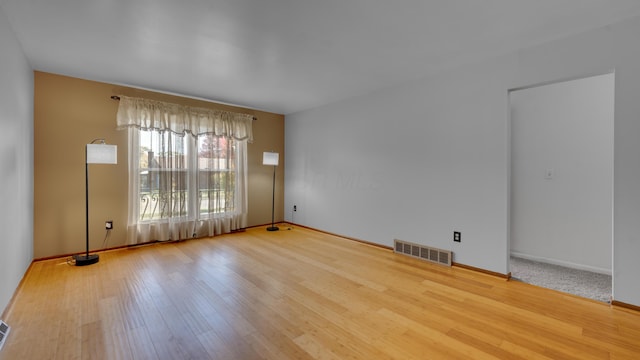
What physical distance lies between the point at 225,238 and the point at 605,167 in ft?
17.3

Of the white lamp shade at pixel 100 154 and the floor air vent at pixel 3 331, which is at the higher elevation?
the white lamp shade at pixel 100 154

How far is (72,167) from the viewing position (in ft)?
11.7

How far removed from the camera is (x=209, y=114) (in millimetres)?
4727

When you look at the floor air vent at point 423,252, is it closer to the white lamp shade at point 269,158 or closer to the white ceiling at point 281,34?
the white ceiling at point 281,34

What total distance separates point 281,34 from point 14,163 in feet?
8.95

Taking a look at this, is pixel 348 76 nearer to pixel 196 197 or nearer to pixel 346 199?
pixel 346 199

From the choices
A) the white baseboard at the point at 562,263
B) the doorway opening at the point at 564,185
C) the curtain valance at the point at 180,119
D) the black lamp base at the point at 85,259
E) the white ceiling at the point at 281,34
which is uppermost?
the white ceiling at the point at 281,34

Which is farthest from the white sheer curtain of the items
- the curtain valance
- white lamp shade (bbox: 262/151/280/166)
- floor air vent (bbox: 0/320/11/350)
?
floor air vent (bbox: 0/320/11/350)

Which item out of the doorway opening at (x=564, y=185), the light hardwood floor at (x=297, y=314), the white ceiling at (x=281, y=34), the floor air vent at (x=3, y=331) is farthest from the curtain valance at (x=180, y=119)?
the doorway opening at (x=564, y=185)

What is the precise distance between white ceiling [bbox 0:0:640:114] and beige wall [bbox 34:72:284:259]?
0.29m

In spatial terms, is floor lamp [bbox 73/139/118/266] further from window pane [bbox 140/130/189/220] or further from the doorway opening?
the doorway opening

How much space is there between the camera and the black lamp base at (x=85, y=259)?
129 inches

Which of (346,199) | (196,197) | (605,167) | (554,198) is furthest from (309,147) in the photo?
(605,167)

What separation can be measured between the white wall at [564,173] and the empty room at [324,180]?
23 millimetres
